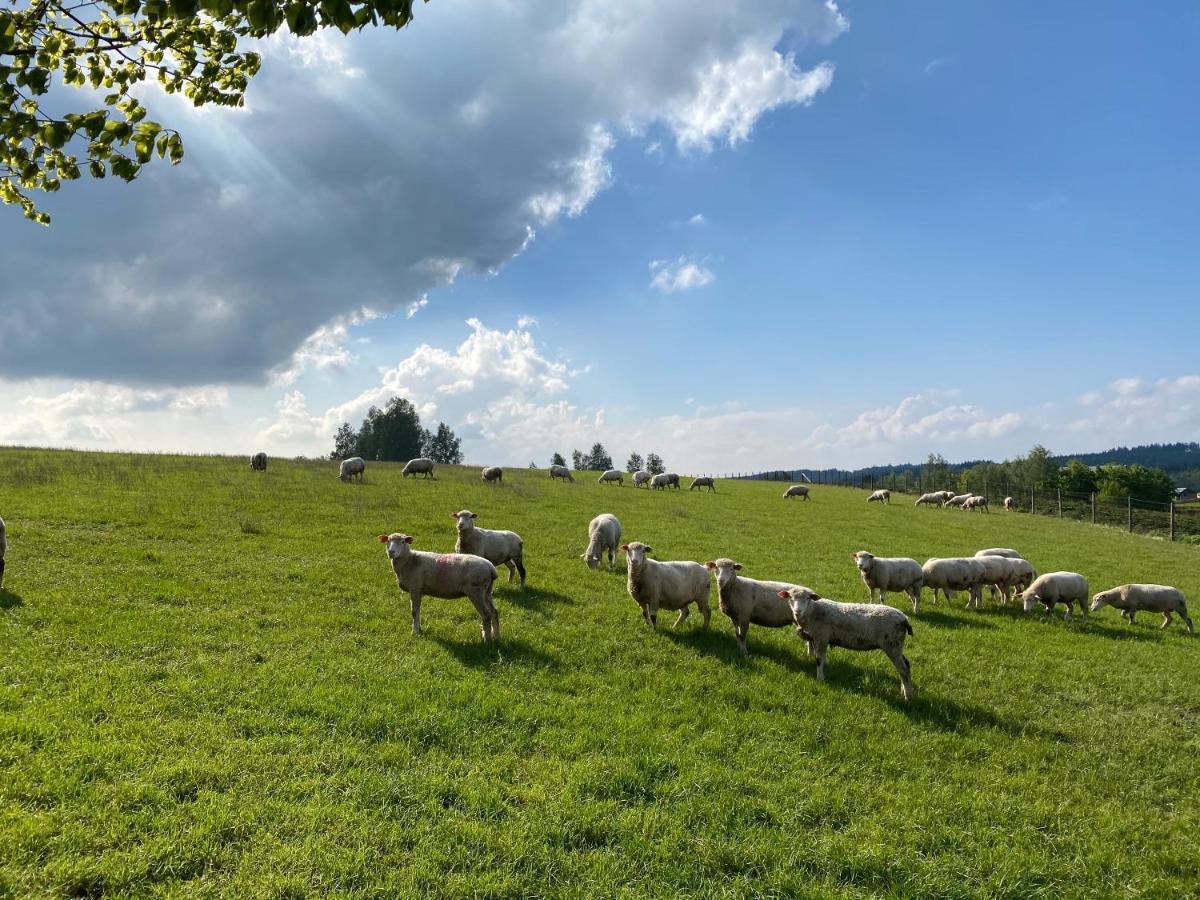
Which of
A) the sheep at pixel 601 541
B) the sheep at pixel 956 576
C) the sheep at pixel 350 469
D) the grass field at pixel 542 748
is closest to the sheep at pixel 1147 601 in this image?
the grass field at pixel 542 748

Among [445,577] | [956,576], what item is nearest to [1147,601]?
[956,576]

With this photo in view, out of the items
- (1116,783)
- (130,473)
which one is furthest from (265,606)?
(130,473)

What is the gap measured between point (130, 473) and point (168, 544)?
52.7ft

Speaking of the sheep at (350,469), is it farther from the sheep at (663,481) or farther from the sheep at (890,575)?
the sheep at (890,575)

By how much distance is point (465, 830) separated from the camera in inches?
219

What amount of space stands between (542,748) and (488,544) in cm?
836

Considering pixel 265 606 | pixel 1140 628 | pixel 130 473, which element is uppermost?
pixel 130 473

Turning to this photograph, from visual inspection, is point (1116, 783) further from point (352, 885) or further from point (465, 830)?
point (352, 885)

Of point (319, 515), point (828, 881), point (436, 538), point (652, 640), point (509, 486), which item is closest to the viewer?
point (828, 881)

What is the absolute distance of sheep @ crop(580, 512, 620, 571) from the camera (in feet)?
58.6

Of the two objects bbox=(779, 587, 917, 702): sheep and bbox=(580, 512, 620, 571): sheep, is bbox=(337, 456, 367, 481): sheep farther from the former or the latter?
bbox=(779, 587, 917, 702): sheep

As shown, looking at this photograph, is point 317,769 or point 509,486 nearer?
point 317,769

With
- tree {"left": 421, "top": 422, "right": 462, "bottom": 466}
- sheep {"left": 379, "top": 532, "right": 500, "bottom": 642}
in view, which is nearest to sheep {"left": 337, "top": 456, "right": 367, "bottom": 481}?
sheep {"left": 379, "top": 532, "right": 500, "bottom": 642}

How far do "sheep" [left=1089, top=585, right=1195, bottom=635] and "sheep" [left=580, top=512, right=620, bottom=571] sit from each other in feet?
45.0
